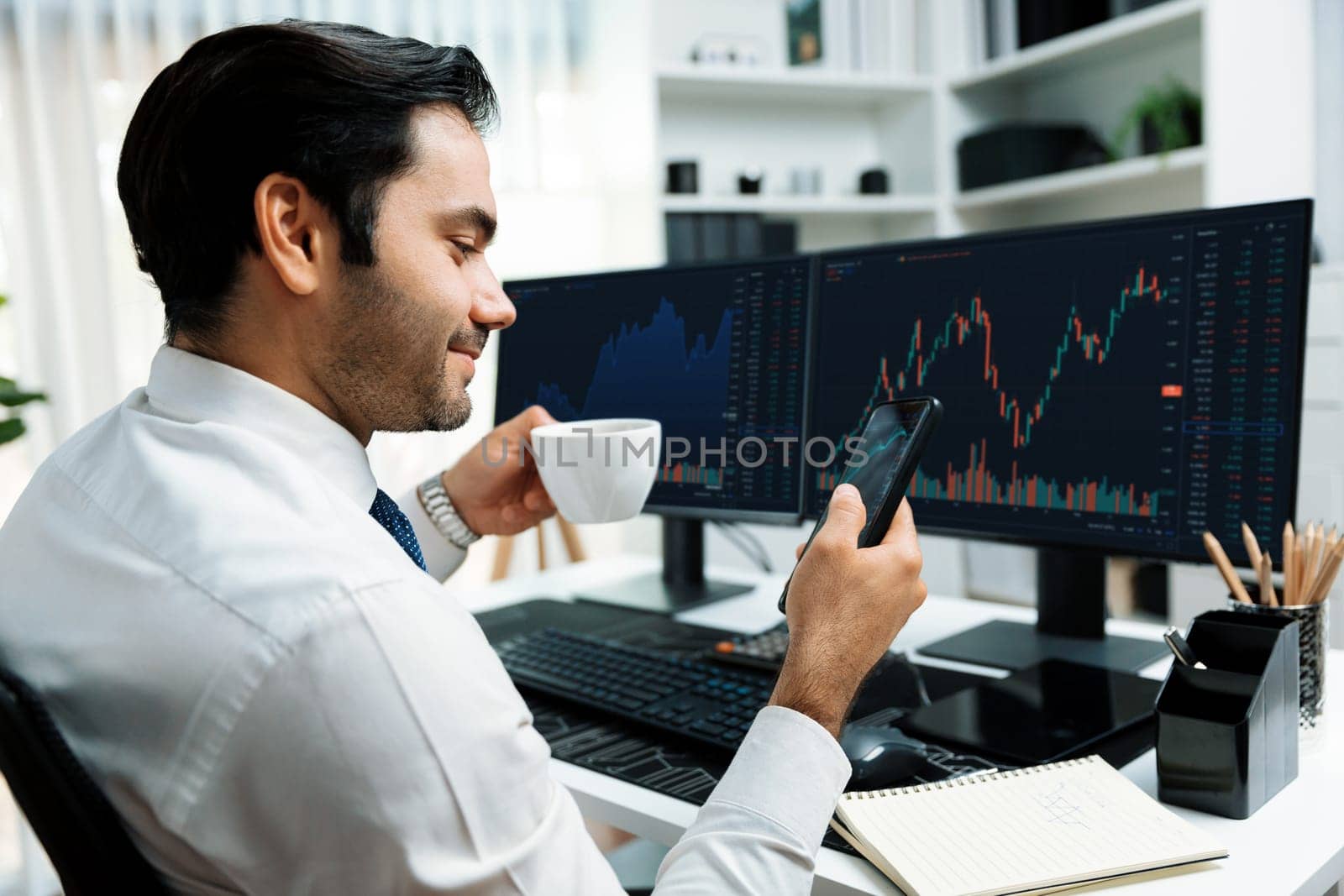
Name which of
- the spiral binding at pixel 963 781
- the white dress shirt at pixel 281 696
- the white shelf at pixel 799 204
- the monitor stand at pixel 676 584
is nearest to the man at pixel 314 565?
the white dress shirt at pixel 281 696

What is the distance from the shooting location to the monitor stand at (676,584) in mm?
1522

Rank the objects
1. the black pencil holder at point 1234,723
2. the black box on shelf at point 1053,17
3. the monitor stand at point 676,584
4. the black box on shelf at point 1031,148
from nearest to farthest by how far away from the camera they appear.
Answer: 1. the black pencil holder at point 1234,723
2. the monitor stand at point 676,584
3. the black box on shelf at point 1053,17
4. the black box on shelf at point 1031,148

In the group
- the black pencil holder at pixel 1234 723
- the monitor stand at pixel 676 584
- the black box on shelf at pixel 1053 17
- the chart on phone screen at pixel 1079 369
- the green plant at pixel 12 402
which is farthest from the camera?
the black box on shelf at pixel 1053 17

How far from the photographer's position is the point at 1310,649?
2.82ft

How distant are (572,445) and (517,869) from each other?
1.72 ft

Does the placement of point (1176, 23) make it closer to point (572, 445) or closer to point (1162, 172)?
point (1162, 172)

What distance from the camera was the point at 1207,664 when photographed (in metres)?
0.83

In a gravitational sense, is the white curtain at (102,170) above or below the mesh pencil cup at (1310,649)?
above

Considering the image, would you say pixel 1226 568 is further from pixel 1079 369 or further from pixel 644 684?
pixel 644 684

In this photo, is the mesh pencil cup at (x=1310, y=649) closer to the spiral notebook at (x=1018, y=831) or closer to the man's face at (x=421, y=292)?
the spiral notebook at (x=1018, y=831)

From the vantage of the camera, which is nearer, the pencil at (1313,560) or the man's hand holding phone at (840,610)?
the man's hand holding phone at (840,610)

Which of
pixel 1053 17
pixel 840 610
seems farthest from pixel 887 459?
pixel 1053 17

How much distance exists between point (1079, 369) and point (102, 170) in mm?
2131

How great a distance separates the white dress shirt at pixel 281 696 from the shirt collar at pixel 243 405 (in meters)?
0.04
